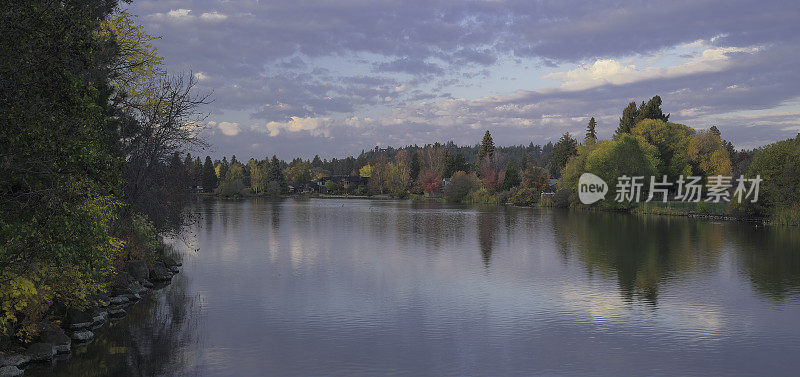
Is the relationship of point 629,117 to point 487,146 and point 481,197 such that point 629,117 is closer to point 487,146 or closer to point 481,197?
point 481,197

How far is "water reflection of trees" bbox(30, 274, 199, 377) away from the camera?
13483 millimetres

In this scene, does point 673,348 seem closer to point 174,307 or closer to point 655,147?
point 174,307

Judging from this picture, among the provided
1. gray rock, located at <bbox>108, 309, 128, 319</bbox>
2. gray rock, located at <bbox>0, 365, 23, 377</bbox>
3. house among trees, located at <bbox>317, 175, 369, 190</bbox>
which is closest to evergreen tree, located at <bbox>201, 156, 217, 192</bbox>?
house among trees, located at <bbox>317, 175, 369, 190</bbox>

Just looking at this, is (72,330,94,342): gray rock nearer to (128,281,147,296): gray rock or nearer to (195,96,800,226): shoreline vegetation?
(128,281,147,296): gray rock

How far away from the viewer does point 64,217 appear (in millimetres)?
12820

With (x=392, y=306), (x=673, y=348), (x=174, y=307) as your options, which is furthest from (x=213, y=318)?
(x=673, y=348)

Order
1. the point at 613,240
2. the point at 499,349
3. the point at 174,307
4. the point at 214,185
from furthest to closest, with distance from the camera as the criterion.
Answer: the point at 214,185
the point at 613,240
the point at 174,307
the point at 499,349

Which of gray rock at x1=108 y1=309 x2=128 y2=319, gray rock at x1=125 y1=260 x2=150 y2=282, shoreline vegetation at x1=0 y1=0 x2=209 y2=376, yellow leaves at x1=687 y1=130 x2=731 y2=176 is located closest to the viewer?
shoreline vegetation at x1=0 y1=0 x2=209 y2=376

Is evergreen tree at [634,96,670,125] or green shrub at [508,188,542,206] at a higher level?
evergreen tree at [634,96,670,125]

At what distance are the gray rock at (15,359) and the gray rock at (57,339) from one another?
3.02ft

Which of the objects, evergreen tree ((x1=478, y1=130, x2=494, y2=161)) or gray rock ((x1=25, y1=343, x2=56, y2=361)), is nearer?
gray rock ((x1=25, y1=343, x2=56, y2=361))

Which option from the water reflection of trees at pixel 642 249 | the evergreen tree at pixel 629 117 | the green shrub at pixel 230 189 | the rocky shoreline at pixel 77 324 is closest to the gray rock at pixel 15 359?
the rocky shoreline at pixel 77 324

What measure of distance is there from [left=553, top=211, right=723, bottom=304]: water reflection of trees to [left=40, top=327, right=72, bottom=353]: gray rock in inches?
780

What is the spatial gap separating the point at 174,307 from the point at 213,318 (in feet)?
8.02
